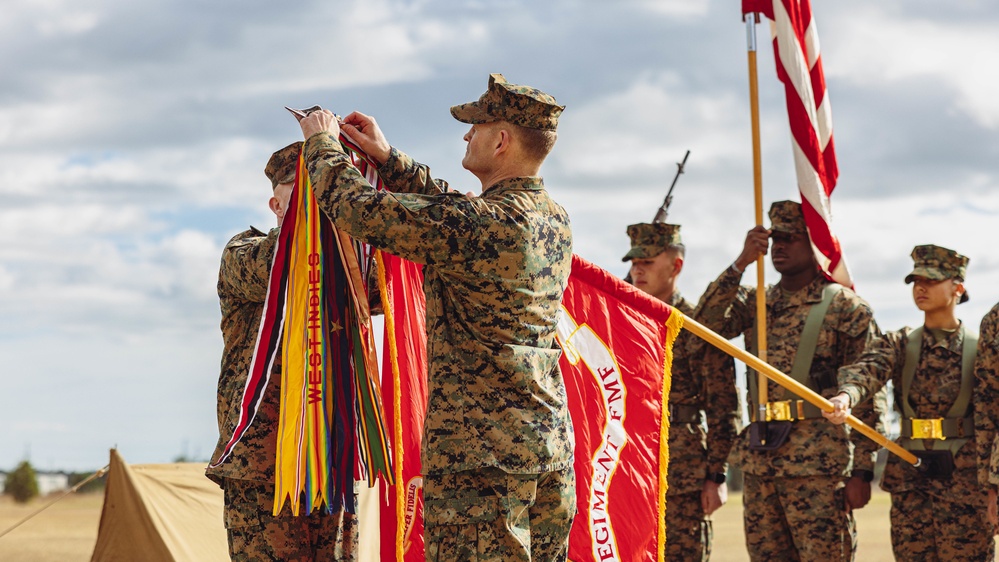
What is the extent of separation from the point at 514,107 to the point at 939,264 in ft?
14.3

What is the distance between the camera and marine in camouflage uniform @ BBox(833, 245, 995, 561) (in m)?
7.23

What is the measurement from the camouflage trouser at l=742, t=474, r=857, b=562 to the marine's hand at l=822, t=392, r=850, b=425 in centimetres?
59

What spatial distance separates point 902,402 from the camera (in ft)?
25.1

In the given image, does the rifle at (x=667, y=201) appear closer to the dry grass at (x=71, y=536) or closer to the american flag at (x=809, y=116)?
the american flag at (x=809, y=116)

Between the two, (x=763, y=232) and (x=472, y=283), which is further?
(x=763, y=232)

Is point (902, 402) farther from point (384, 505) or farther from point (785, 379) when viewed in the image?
point (384, 505)

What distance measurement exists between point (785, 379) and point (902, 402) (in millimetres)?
1580

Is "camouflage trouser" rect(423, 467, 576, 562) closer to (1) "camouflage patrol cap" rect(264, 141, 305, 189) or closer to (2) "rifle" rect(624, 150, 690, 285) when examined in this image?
(1) "camouflage patrol cap" rect(264, 141, 305, 189)

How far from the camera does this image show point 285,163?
5.10 meters

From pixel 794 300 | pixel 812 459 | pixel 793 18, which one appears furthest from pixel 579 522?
pixel 793 18

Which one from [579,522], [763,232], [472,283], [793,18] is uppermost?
[793,18]

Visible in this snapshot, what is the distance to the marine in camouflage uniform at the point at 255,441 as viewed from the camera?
15.9 feet

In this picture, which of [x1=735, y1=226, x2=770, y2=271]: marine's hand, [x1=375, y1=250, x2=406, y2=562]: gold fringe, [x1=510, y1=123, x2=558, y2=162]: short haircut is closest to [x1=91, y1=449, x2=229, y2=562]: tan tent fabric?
[x1=375, y1=250, x2=406, y2=562]: gold fringe

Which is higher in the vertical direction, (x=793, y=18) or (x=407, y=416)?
(x=793, y=18)
